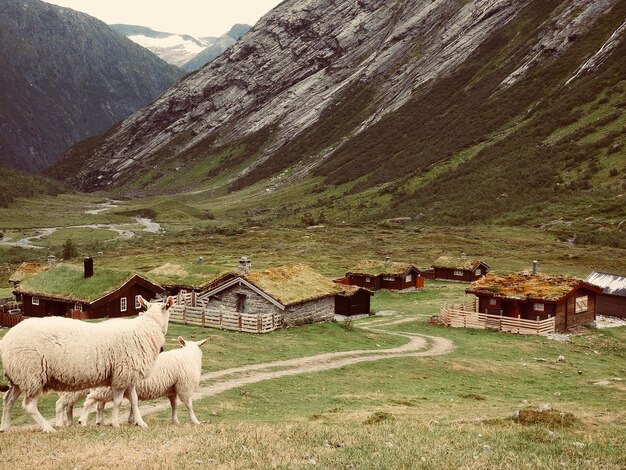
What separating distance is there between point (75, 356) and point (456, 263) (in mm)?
74310

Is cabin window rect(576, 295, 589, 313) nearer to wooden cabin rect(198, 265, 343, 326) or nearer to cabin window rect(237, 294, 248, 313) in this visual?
wooden cabin rect(198, 265, 343, 326)

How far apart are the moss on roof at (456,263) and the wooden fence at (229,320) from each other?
139ft

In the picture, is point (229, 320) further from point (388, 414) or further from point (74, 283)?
point (388, 414)

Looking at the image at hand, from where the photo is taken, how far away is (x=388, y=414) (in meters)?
22.2

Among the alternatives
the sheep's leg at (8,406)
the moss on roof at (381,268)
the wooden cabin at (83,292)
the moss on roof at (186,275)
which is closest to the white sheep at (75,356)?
the sheep's leg at (8,406)

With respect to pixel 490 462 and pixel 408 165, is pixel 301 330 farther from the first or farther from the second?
pixel 408 165

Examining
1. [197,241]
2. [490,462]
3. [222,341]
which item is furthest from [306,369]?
[197,241]

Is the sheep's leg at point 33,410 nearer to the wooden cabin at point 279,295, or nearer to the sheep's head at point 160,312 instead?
the sheep's head at point 160,312

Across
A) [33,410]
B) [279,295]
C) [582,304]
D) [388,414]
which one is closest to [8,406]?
[33,410]

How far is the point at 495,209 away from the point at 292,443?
12684cm

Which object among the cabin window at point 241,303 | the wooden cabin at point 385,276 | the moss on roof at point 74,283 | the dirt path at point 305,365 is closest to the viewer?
the dirt path at point 305,365

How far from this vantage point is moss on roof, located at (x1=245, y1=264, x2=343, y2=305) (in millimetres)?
50000

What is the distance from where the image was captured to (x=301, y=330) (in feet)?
160

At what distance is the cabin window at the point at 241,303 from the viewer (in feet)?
169
